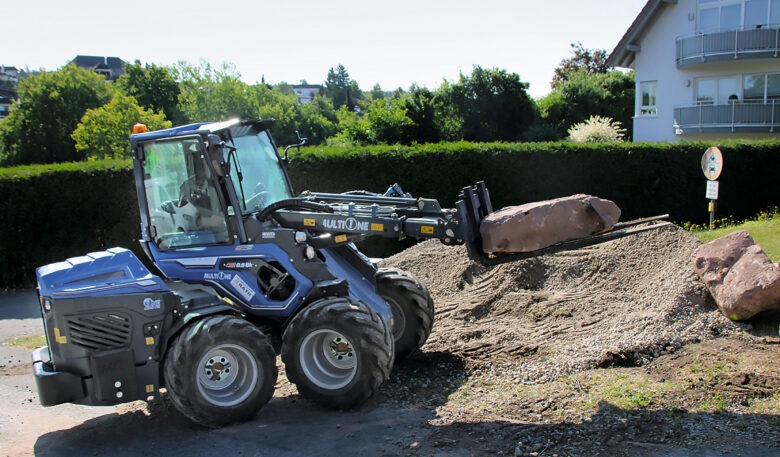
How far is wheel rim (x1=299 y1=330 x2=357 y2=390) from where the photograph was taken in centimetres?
698

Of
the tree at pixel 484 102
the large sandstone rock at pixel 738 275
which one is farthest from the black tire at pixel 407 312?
the tree at pixel 484 102

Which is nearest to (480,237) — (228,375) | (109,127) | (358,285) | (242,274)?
(358,285)

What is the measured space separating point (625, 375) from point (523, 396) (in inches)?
47.9

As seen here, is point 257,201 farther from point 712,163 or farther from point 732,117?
point 732,117

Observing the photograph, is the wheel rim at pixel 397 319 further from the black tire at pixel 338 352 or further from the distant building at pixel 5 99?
the distant building at pixel 5 99

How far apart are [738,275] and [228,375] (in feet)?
20.5

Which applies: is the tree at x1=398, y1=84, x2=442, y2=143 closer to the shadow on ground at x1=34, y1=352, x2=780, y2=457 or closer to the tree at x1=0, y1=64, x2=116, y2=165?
the shadow on ground at x1=34, y1=352, x2=780, y2=457

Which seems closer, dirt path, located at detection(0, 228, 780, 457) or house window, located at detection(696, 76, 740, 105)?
dirt path, located at detection(0, 228, 780, 457)

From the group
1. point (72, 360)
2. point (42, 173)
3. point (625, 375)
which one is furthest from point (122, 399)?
point (42, 173)

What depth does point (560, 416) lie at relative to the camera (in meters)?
6.53

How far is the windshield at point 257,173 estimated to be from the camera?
24.7ft

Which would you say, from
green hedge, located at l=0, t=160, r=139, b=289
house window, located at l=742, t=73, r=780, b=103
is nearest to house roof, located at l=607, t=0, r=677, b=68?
house window, located at l=742, t=73, r=780, b=103

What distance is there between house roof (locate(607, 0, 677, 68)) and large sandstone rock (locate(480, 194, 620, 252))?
26.3 m

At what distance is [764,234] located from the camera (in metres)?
14.6
